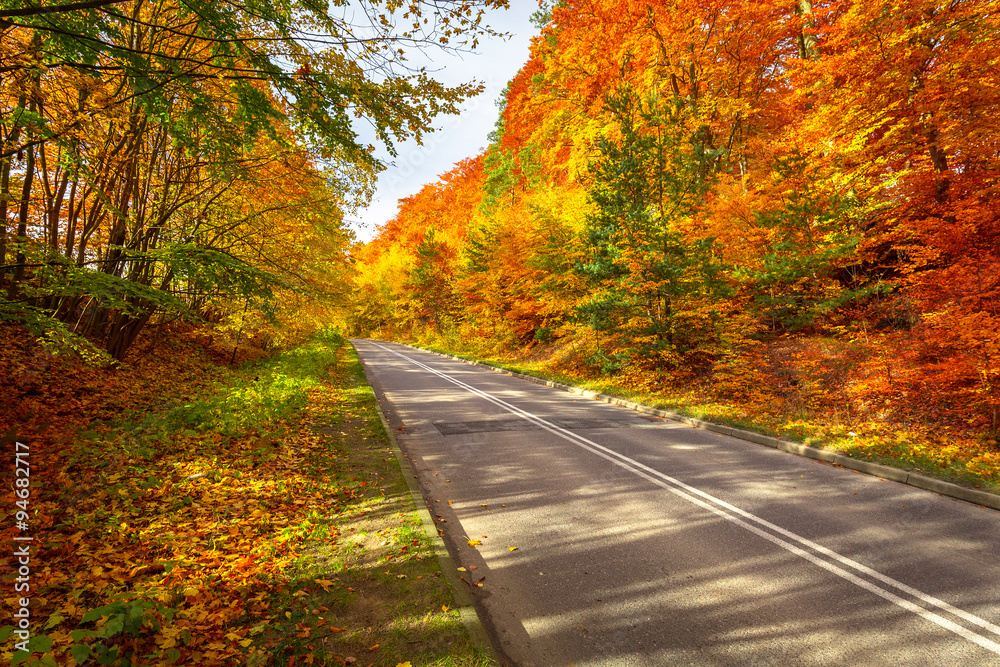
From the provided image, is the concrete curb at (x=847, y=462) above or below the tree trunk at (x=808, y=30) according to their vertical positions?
below

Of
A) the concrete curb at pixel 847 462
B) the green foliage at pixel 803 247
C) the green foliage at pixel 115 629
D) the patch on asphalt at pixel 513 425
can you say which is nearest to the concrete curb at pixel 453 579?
the green foliage at pixel 115 629

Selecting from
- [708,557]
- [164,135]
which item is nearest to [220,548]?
[708,557]

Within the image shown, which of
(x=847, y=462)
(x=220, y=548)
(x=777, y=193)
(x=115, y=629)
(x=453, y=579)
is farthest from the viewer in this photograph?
(x=777, y=193)

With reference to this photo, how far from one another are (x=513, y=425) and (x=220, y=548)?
582cm

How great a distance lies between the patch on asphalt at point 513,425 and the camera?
27.8 feet

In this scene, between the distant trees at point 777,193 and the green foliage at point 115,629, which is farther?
the distant trees at point 777,193

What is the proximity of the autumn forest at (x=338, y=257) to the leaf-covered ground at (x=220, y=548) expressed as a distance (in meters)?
0.04

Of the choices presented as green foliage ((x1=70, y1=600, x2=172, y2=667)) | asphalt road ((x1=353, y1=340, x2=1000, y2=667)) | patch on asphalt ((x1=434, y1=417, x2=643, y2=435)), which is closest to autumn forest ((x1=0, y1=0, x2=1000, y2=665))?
green foliage ((x1=70, y1=600, x2=172, y2=667))

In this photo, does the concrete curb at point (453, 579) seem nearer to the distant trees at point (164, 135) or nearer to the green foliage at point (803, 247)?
the distant trees at point (164, 135)

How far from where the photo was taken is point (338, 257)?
14961 millimetres

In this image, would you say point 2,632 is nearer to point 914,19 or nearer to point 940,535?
point 940,535

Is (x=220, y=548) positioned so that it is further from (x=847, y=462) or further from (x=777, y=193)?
(x=777, y=193)

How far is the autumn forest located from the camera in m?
3.71

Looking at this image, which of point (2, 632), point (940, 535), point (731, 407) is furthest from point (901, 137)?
point (2, 632)
